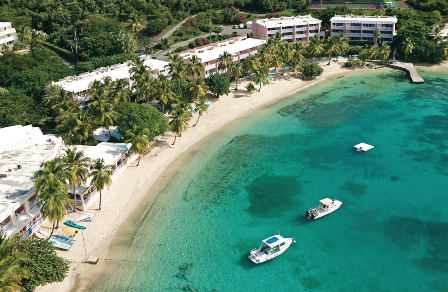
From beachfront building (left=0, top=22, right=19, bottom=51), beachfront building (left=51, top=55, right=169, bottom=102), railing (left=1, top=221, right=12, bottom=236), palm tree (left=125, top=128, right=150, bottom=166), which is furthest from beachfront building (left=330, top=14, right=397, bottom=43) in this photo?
railing (left=1, top=221, right=12, bottom=236)

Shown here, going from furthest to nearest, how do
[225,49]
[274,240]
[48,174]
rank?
[225,49] → [274,240] → [48,174]

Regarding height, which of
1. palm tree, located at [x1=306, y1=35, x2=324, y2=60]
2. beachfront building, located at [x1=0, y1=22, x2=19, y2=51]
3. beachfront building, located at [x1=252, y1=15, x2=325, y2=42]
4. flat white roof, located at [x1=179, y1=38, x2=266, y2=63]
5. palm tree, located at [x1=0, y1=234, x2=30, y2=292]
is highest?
beachfront building, located at [x1=0, y1=22, x2=19, y2=51]

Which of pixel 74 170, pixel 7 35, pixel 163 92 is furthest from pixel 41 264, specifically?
pixel 7 35

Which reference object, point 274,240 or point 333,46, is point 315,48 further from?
point 274,240

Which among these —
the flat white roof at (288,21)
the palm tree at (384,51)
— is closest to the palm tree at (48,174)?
the flat white roof at (288,21)

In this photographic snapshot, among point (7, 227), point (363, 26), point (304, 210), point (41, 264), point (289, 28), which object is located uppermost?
point (289, 28)

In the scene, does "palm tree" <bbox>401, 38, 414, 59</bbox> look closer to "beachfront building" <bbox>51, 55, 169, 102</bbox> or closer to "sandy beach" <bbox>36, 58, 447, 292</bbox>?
"sandy beach" <bbox>36, 58, 447, 292</bbox>

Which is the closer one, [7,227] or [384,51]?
[7,227]
